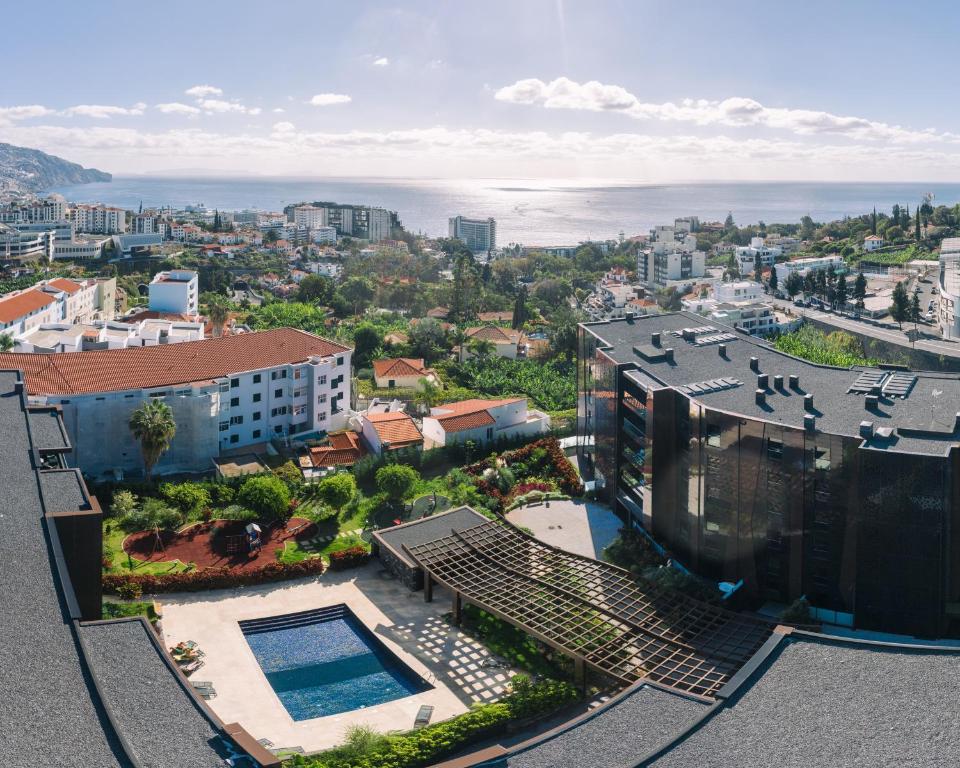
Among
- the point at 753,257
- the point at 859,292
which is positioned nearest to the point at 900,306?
the point at 859,292

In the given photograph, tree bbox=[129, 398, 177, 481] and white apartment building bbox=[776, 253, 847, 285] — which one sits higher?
white apartment building bbox=[776, 253, 847, 285]

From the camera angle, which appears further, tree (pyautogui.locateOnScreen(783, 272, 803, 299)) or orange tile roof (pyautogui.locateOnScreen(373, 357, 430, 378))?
tree (pyautogui.locateOnScreen(783, 272, 803, 299))

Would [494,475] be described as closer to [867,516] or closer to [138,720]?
[867,516]

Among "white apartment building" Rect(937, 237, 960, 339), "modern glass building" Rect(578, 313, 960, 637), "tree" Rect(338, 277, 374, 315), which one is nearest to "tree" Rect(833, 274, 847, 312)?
"white apartment building" Rect(937, 237, 960, 339)

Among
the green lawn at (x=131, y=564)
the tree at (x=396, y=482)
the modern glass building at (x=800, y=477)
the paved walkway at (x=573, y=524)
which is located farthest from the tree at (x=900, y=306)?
the green lawn at (x=131, y=564)

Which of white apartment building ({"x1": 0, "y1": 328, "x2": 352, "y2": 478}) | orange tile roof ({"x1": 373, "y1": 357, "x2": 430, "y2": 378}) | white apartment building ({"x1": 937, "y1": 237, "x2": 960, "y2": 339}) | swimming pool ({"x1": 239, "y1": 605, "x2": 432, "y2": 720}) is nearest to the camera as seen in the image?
swimming pool ({"x1": 239, "y1": 605, "x2": 432, "y2": 720})

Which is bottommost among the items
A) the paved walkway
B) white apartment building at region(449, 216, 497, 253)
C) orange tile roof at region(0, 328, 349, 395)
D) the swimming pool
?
the swimming pool

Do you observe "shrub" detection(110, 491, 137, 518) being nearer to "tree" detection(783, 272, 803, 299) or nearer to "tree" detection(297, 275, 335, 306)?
"tree" detection(297, 275, 335, 306)

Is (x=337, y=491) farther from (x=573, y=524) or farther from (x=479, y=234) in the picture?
(x=479, y=234)

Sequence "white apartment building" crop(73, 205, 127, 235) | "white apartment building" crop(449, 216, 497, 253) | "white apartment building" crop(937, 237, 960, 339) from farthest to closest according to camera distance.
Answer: "white apartment building" crop(449, 216, 497, 253), "white apartment building" crop(73, 205, 127, 235), "white apartment building" crop(937, 237, 960, 339)
